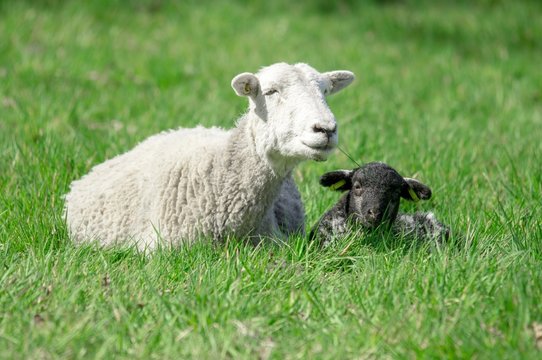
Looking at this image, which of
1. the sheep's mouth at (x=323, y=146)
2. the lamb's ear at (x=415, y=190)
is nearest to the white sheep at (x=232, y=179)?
the sheep's mouth at (x=323, y=146)

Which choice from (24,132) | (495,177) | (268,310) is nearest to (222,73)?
(24,132)

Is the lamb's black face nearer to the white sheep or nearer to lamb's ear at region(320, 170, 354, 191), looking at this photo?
lamb's ear at region(320, 170, 354, 191)

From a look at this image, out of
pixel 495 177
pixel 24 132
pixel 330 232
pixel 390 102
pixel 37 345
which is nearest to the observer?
pixel 37 345

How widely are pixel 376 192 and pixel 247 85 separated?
2.98ft

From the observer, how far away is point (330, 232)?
4871mm

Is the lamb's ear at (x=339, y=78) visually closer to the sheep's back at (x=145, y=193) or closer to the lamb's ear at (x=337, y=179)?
the lamb's ear at (x=337, y=179)

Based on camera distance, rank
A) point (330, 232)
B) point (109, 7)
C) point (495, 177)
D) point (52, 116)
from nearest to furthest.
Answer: point (330, 232), point (495, 177), point (52, 116), point (109, 7)

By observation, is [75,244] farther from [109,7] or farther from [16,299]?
[109,7]

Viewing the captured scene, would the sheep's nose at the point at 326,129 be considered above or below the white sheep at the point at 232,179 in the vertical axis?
above

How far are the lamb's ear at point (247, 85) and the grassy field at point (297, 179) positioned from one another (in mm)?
821

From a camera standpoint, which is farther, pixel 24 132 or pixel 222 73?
pixel 222 73

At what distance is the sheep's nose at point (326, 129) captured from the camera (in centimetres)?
432

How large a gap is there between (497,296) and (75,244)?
7.71 ft

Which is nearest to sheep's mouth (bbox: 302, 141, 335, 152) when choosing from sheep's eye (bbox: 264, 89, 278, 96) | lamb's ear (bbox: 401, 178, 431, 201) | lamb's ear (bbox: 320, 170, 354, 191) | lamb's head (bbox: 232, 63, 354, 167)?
lamb's head (bbox: 232, 63, 354, 167)
